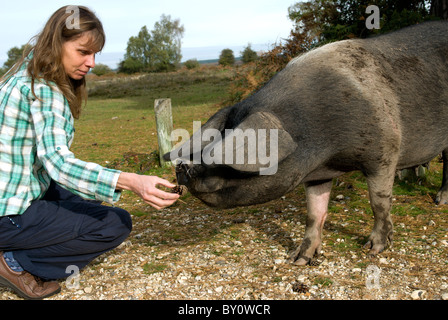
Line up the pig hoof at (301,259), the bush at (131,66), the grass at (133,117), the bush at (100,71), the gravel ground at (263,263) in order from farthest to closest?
1. the bush at (131,66)
2. the bush at (100,71)
3. the grass at (133,117)
4. the pig hoof at (301,259)
5. the gravel ground at (263,263)

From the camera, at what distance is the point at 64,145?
279 centimetres

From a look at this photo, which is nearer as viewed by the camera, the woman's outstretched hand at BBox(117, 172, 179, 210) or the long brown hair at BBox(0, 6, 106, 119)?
the woman's outstretched hand at BBox(117, 172, 179, 210)

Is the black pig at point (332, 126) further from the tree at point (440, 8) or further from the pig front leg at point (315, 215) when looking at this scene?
the tree at point (440, 8)

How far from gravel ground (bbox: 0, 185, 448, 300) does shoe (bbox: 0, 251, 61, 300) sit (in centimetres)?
13

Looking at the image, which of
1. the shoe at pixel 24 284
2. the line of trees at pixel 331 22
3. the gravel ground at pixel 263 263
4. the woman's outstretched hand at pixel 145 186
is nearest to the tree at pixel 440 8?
the line of trees at pixel 331 22

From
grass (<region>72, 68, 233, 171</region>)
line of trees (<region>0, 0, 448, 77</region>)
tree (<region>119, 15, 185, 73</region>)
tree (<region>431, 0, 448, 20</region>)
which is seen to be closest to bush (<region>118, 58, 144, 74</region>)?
A: tree (<region>119, 15, 185, 73</region>)

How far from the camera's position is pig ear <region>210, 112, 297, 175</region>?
2.86 meters

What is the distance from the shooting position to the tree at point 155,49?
5181 centimetres

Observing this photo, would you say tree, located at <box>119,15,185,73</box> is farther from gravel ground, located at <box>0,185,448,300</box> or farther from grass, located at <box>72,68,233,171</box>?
gravel ground, located at <box>0,185,448,300</box>

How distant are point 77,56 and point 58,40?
0.56 feet

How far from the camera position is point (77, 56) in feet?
9.85

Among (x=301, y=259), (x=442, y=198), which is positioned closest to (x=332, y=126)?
(x=301, y=259)

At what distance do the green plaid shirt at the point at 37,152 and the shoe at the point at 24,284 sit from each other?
543mm
